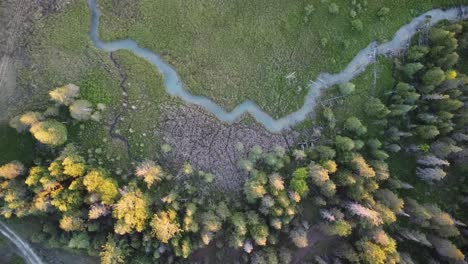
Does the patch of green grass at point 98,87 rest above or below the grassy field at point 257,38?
below

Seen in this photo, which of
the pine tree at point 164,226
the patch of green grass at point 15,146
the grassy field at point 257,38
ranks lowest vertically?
the pine tree at point 164,226

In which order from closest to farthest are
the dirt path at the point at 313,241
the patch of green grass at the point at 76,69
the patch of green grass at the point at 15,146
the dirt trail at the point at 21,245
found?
the dirt trail at the point at 21,245
the patch of green grass at the point at 15,146
the dirt path at the point at 313,241
the patch of green grass at the point at 76,69

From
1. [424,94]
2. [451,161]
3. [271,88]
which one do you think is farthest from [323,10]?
[451,161]

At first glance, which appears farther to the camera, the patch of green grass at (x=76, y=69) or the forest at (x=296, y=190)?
the patch of green grass at (x=76, y=69)

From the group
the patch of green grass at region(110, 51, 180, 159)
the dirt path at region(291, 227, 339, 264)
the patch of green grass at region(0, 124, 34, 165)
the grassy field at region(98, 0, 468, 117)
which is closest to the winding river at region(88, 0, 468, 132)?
the grassy field at region(98, 0, 468, 117)

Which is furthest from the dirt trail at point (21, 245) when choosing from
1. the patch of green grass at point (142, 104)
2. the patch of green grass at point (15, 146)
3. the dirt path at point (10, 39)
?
the patch of green grass at point (142, 104)

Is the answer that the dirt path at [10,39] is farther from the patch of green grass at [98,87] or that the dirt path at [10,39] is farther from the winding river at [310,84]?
the patch of green grass at [98,87]

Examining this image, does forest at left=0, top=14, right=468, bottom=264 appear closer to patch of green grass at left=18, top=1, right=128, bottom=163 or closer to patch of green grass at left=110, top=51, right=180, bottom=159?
patch of green grass at left=18, top=1, right=128, bottom=163

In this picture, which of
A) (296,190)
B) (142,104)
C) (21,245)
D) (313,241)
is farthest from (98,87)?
(313,241)
